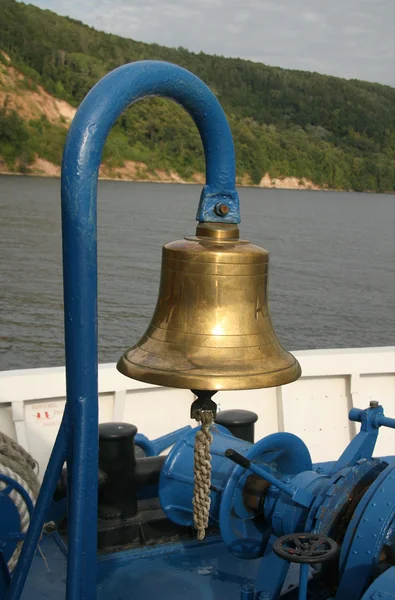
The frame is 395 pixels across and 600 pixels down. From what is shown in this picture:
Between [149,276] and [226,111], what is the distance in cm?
6381

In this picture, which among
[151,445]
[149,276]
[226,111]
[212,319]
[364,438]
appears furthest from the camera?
[226,111]

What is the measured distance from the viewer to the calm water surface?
17750 mm

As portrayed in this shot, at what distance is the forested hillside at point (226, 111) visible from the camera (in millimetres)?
71125

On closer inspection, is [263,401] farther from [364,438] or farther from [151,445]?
[364,438]

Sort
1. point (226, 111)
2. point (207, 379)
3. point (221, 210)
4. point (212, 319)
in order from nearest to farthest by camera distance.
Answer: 1. point (207, 379)
2. point (212, 319)
3. point (221, 210)
4. point (226, 111)

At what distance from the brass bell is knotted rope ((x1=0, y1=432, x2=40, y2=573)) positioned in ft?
3.96

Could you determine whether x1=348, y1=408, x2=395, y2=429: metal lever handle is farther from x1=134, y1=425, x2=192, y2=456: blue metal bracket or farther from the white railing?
the white railing

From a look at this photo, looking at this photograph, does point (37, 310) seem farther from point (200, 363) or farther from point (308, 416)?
point (200, 363)

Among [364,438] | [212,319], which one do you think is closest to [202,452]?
[212,319]

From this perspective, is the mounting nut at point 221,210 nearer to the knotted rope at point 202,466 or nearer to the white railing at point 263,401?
the knotted rope at point 202,466

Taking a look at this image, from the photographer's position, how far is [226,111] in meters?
85.9

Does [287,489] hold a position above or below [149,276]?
above

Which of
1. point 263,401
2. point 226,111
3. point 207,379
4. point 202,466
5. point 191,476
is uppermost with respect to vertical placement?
point 226,111

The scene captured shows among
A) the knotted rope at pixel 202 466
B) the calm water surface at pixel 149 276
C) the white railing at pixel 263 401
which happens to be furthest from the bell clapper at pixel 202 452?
the calm water surface at pixel 149 276
